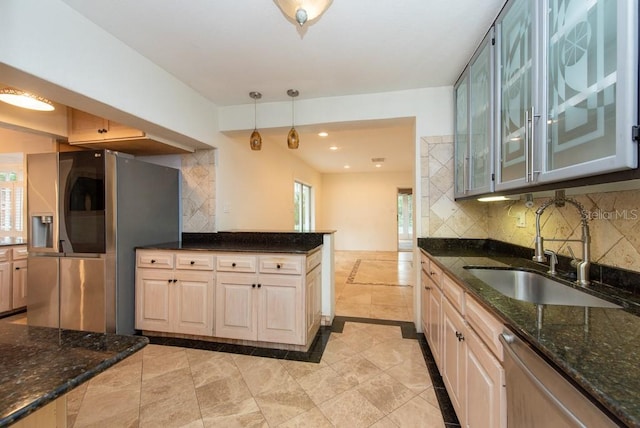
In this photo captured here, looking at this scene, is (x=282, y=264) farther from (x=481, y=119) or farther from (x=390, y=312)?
(x=481, y=119)

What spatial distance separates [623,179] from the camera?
2.76ft

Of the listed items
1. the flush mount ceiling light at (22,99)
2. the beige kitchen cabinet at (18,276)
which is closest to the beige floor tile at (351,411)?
the flush mount ceiling light at (22,99)

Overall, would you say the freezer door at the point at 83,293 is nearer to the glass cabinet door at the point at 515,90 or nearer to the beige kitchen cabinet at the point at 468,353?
the beige kitchen cabinet at the point at 468,353

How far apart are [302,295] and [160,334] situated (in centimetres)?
153

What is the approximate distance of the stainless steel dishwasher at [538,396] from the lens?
60cm

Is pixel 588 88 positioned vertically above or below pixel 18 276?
above

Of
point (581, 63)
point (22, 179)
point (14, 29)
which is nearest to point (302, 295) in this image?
point (581, 63)

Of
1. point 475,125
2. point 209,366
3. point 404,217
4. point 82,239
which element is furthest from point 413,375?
point 404,217

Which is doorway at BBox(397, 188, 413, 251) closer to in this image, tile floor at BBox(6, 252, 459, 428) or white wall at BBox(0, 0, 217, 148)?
tile floor at BBox(6, 252, 459, 428)

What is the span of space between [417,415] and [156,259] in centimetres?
248

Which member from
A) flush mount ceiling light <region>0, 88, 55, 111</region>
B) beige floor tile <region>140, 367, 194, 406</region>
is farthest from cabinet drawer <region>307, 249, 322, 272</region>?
flush mount ceiling light <region>0, 88, 55, 111</region>

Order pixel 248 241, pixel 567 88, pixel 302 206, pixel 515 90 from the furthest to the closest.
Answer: pixel 302 206
pixel 248 241
pixel 515 90
pixel 567 88

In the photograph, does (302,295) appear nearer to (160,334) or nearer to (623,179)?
(160,334)

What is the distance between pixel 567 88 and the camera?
42.2 inches
